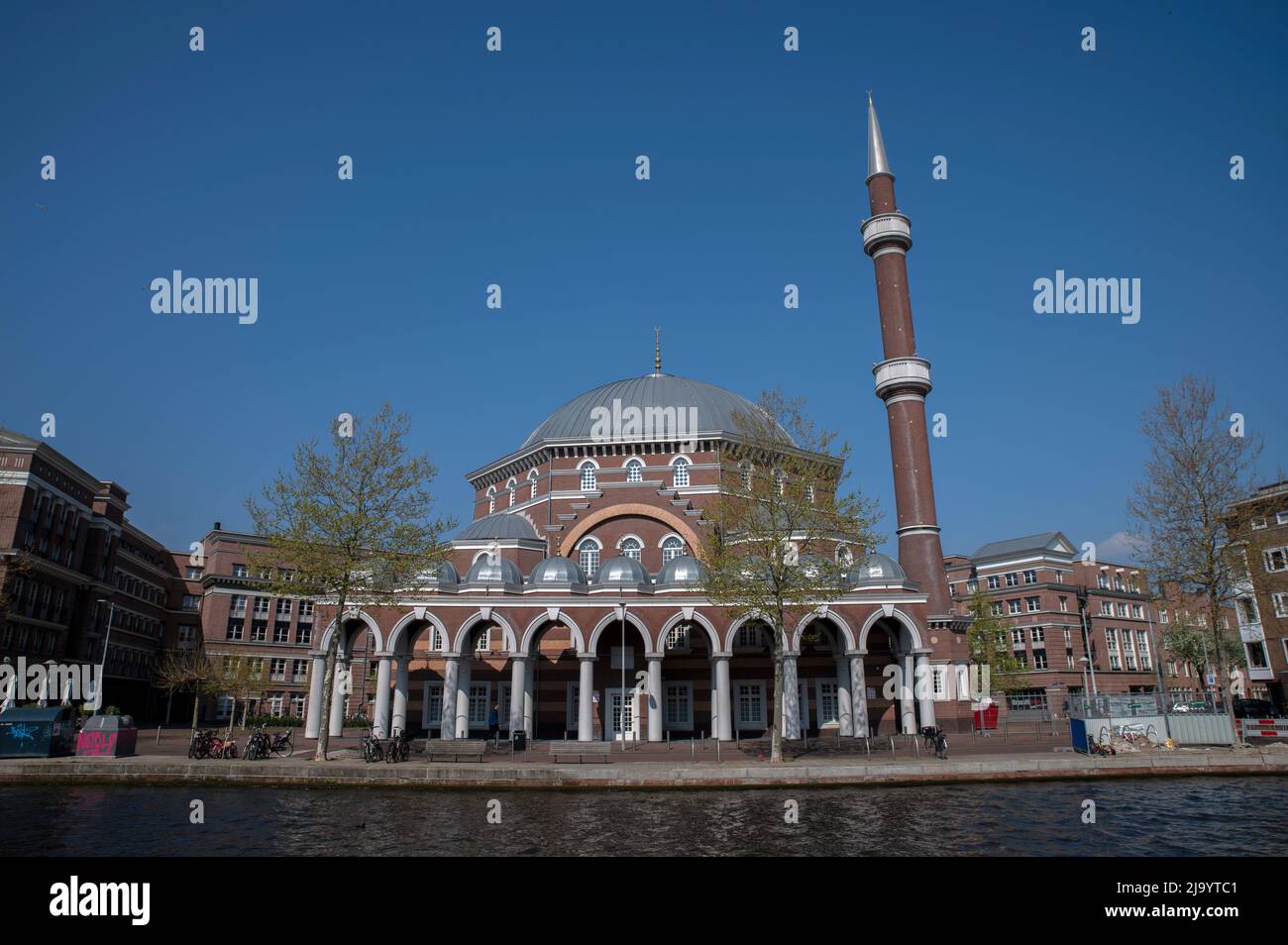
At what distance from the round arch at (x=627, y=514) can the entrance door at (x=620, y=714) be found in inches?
372

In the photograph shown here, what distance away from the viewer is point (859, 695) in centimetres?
4028

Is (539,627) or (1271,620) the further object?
(1271,620)

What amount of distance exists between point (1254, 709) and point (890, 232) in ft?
123

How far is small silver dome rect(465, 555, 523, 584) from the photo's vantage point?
4144 cm

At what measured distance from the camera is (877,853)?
1592 cm

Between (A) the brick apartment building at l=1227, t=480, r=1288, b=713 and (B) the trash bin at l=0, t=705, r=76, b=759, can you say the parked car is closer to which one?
(A) the brick apartment building at l=1227, t=480, r=1288, b=713

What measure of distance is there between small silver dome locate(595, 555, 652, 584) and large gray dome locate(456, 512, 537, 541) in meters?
9.55

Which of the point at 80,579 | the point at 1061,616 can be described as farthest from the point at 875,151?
the point at 80,579

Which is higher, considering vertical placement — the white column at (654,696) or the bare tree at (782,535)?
the bare tree at (782,535)

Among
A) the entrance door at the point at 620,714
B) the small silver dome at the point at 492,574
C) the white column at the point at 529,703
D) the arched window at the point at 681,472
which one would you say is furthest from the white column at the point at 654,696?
the arched window at the point at 681,472

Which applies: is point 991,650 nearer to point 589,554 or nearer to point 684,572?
point 684,572

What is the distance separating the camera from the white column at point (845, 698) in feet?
137

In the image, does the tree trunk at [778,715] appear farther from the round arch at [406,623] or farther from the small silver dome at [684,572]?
the round arch at [406,623]
